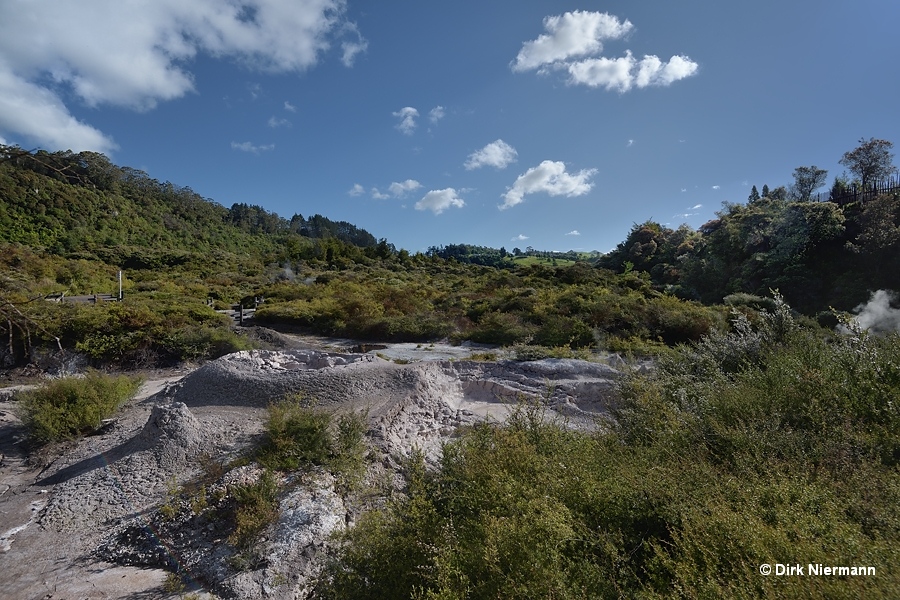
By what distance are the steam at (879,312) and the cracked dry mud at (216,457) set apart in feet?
46.5

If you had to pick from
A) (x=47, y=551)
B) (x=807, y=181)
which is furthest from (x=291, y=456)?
(x=807, y=181)

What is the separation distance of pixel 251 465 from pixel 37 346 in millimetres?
13081

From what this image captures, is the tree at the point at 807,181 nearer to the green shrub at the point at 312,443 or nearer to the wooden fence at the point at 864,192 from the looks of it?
the wooden fence at the point at 864,192

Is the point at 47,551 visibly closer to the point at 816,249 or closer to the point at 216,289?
the point at 216,289

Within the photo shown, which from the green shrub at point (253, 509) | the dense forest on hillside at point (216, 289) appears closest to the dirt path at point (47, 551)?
the green shrub at point (253, 509)

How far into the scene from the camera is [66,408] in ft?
26.8

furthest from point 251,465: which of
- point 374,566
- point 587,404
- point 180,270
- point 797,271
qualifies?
point 180,270

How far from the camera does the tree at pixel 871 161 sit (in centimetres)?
3244

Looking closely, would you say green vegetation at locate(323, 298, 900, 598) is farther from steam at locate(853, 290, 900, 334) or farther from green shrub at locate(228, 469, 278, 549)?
steam at locate(853, 290, 900, 334)

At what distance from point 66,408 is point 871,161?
49682 millimetres

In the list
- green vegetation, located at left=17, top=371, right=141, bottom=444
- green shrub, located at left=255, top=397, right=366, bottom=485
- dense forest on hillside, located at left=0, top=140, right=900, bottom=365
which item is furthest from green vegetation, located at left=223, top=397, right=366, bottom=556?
green vegetation, located at left=17, top=371, right=141, bottom=444

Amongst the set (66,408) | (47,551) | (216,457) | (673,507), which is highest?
(673,507)

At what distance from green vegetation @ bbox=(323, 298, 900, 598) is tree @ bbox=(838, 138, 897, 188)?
3969cm

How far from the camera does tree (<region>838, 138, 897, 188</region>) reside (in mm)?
32438
